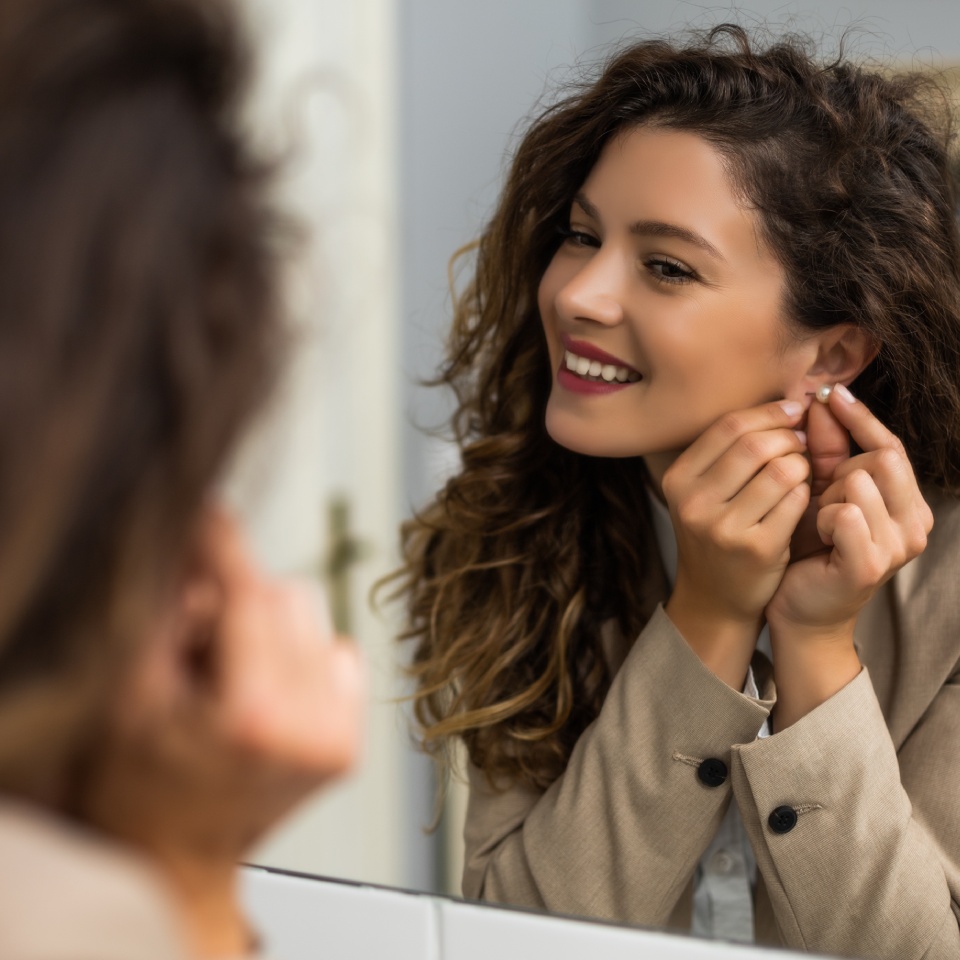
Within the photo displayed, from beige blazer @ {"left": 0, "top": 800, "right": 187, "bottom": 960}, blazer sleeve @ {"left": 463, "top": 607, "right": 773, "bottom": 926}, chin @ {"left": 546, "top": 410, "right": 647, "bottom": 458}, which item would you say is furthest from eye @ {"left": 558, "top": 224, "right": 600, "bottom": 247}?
beige blazer @ {"left": 0, "top": 800, "right": 187, "bottom": 960}

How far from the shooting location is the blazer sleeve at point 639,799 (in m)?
0.54

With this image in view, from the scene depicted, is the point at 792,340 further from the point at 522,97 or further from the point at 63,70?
the point at 63,70

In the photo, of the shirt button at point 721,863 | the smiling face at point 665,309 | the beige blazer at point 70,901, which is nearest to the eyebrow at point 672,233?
the smiling face at point 665,309

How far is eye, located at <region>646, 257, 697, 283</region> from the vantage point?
57cm

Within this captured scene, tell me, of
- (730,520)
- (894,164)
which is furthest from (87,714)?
(894,164)

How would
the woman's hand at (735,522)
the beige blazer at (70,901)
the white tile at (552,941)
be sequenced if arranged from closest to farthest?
the beige blazer at (70,901) → the white tile at (552,941) → the woman's hand at (735,522)

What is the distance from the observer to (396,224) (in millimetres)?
658

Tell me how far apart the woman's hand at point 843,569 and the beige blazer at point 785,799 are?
14 millimetres

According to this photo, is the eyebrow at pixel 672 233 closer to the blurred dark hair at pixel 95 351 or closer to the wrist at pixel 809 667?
the wrist at pixel 809 667

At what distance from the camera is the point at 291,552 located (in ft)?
2.55

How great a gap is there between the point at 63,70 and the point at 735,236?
0.43m

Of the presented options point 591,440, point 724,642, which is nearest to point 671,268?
point 591,440

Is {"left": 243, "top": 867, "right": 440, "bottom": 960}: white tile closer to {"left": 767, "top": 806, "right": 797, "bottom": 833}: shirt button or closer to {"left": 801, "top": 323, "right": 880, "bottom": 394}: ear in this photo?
{"left": 767, "top": 806, "right": 797, "bottom": 833}: shirt button

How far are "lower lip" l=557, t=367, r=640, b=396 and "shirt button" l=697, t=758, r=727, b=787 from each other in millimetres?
207
